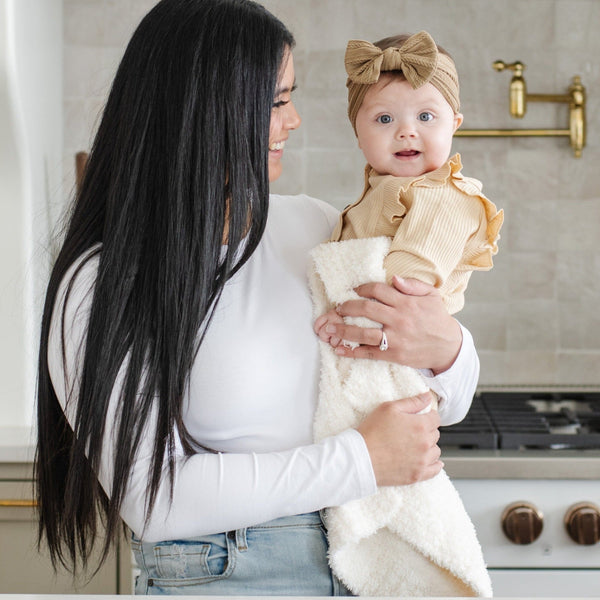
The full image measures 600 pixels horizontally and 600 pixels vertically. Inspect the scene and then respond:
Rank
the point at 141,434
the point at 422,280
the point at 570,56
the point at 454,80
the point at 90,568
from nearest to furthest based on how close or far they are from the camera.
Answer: the point at 141,434 → the point at 422,280 → the point at 454,80 → the point at 90,568 → the point at 570,56

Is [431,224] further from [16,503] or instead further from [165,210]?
[16,503]

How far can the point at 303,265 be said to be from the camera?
109 cm

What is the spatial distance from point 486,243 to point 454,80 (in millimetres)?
230

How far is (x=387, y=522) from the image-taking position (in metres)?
→ 0.98

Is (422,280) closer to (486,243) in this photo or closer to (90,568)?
(486,243)

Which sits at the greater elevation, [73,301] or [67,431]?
[73,301]

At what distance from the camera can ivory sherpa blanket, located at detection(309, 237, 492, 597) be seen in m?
0.97

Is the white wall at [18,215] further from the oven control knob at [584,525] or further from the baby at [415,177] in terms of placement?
the oven control knob at [584,525]

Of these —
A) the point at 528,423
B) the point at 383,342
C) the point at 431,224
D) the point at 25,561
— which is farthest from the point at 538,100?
the point at 25,561

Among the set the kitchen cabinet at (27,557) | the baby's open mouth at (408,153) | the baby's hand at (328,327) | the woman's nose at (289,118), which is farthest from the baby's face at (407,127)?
the kitchen cabinet at (27,557)

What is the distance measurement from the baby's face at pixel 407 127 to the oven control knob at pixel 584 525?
0.74 metres

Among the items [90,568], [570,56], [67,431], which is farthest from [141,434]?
[570,56]

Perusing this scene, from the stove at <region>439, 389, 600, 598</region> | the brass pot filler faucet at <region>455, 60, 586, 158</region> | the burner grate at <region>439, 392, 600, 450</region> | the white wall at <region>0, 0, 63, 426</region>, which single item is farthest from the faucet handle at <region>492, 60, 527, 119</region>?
the white wall at <region>0, 0, 63, 426</region>

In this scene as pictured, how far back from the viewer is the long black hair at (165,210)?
0.93 meters
